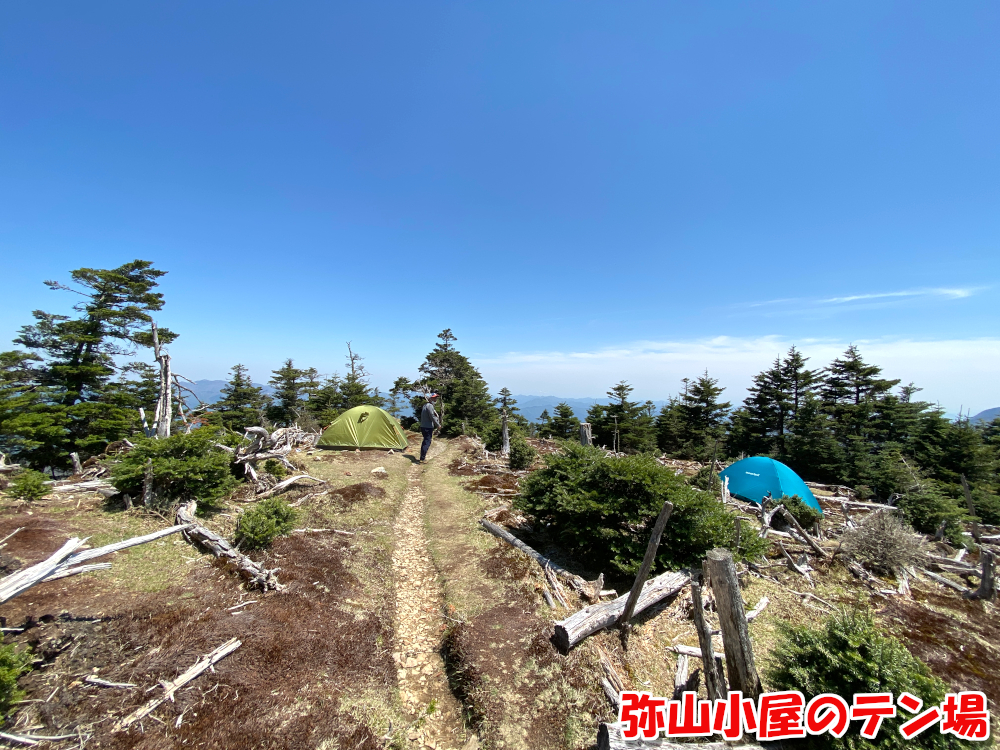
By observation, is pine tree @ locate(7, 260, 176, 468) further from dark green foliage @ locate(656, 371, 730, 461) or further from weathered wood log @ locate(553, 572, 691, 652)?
dark green foliage @ locate(656, 371, 730, 461)

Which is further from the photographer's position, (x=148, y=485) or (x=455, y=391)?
(x=455, y=391)

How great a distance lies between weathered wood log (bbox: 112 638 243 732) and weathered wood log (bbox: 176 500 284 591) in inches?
73.3

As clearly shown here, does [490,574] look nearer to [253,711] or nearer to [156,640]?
→ [253,711]

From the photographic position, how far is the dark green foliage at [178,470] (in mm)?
9805

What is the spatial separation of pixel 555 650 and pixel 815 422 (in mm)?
36140

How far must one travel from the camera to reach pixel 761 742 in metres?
5.14

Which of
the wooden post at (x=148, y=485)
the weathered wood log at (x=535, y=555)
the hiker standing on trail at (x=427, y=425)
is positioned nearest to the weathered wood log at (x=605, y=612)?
the weathered wood log at (x=535, y=555)

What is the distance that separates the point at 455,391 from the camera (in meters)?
37.8

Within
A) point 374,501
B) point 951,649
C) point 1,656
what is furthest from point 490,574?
point 951,649

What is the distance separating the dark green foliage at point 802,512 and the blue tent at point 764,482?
6.28ft

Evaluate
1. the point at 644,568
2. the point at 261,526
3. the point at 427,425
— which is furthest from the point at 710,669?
the point at 427,425

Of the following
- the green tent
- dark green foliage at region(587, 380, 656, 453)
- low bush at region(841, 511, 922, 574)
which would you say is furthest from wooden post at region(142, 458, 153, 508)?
dark green foliage at region(587, 380, 656, 453)

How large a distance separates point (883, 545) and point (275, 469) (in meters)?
20.9

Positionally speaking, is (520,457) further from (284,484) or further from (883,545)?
(883,545)
